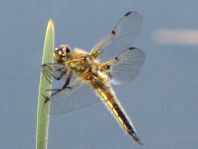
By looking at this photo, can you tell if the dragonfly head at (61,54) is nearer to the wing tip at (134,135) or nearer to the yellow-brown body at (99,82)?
the yellow-brown body at (99,82)

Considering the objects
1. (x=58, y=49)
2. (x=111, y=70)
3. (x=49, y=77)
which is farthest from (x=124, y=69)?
(x=49, y=77)

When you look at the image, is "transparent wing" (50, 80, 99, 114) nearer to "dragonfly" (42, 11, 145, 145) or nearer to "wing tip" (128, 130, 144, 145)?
"dragonfly" (42, 11, 145, 145)

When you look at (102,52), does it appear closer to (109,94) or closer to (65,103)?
(109,94)

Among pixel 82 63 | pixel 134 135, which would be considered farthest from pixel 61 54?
pixel 134 135

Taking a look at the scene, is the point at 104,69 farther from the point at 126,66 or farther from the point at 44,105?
the point at 44,105

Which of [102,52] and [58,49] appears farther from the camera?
[102,52]

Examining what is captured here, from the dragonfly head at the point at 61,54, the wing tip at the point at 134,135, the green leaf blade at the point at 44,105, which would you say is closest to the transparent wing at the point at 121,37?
the dragonfly head at the point at 61,54
